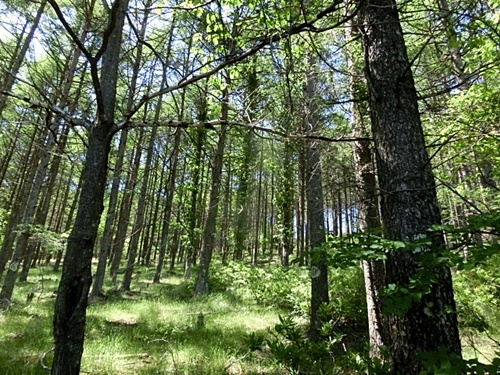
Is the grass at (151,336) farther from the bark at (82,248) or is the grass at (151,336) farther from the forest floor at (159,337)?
the bark at (82,248)

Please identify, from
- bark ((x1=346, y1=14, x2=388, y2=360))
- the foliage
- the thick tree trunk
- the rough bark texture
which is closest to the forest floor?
the foliage

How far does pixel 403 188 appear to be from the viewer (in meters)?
2.28

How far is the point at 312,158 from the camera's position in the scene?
20.1 ft

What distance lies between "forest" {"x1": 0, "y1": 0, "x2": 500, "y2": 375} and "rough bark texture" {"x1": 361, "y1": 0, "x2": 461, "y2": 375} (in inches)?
0.5

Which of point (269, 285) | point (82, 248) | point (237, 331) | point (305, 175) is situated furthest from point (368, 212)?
point (269, 285)

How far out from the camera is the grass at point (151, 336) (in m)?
4.02

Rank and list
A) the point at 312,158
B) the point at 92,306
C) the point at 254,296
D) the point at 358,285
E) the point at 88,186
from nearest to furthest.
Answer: the point at 88,186, the point at 312,158, the point at 358,285, the point at 92,306, the point at 254,296

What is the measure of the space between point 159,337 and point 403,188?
205 inches

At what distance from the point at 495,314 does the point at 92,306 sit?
10.5m

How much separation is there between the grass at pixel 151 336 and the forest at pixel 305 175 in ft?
0.17

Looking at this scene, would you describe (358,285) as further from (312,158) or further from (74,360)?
(74,360)

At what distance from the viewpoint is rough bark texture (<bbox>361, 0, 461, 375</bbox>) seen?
201 centimetres

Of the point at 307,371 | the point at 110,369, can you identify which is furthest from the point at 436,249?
the point at 110,369

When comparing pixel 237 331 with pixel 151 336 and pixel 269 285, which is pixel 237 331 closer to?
pixel 151 336
